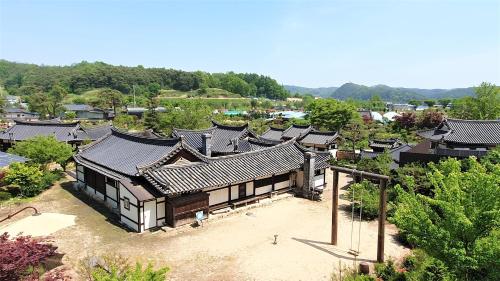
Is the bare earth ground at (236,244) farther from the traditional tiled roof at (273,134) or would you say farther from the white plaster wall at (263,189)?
the traditional tiled roof at (273,134)

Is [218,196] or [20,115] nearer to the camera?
[218,196]

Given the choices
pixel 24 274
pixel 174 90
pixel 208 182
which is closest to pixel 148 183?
pixel 208 182

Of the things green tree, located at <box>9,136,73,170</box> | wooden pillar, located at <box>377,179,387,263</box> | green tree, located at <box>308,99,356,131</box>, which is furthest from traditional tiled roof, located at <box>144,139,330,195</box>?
green tree, located at <box>308,99,356,131</box>

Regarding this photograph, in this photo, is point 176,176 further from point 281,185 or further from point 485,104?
point 485,104

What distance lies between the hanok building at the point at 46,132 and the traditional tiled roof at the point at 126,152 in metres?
17.4

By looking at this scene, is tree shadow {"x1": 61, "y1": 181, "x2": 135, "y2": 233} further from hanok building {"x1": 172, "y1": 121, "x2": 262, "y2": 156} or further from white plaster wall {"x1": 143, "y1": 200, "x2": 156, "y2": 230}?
hanok building {"x1": 172, "y1": 121, "x2": 262, "y2": 156}

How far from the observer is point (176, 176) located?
2128 centimetres

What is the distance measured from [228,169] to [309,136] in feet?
91.3

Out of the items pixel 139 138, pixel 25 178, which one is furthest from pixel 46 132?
pixel 139 138


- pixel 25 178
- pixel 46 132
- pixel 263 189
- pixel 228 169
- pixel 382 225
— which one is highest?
pixel 46 132

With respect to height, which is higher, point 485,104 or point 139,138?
point 485,104

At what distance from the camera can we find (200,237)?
63.9ft

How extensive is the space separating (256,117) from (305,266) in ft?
297

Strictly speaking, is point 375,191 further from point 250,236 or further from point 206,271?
point 206,271
